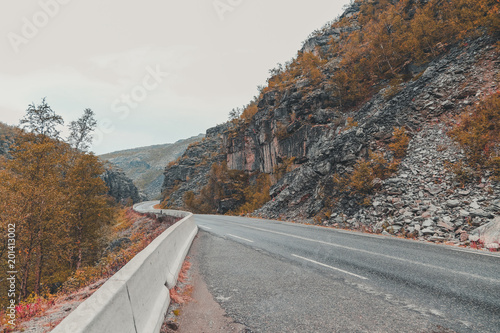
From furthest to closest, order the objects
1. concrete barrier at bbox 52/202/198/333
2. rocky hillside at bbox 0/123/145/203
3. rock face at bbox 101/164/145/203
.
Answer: rock face at bbox 101/164/145/203, rocky hillside at bbox 0/123/145/203, concrete barrier at bbox 52/202/198/333

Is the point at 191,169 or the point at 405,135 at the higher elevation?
the point at 191,169

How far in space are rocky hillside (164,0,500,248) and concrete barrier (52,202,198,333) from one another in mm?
10248

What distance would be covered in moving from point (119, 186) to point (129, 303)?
4011 inches

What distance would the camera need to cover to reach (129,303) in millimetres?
2568

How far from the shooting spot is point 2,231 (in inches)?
427

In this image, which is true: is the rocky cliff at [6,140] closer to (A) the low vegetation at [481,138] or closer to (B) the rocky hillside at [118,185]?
(A) the low vegetation at [481,138]

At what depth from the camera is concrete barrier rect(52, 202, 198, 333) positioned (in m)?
1.74

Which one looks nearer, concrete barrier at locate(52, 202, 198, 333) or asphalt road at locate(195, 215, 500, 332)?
concrete barrier at locate(52, 202, 198, 333)

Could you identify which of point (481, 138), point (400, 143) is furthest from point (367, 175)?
point (481, 138)

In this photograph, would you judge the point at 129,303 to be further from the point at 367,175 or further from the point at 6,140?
the point at 6,140

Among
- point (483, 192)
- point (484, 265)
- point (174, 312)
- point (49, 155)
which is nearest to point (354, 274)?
point (484, 265)

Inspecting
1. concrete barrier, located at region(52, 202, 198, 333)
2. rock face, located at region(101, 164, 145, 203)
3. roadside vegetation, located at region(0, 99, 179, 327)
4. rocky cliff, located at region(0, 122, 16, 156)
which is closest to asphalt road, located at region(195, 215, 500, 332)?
concrete barrier, located at region(52, 202, 198, 333)

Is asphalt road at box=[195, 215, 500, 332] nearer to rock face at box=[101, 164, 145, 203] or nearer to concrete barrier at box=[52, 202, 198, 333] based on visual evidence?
concrete barrier at box=[52, 202, 198, 333]

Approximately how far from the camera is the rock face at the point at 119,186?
84062 millimetres
